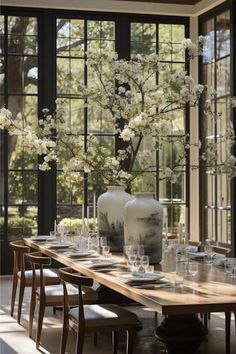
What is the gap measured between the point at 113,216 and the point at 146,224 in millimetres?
833

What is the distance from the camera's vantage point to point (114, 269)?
4.46 metres

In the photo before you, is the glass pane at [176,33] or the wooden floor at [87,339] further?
the glass pane at [176,33]

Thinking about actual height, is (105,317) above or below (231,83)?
below

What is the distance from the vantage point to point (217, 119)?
845 centimetres

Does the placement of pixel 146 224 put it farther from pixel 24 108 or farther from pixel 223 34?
pixel 24 108

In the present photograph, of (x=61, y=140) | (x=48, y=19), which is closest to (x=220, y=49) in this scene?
(x=48, y=19)

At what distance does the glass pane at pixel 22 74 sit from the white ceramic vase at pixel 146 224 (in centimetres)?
458

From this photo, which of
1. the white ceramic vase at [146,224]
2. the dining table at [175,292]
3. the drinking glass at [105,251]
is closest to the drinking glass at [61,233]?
the dining table at [175,292]

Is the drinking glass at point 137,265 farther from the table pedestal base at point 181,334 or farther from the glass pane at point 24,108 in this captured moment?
the glass pane at point 24,108

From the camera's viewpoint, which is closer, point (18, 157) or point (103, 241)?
point (103, 241)

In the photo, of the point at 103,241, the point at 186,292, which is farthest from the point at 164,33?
the point at 186,292

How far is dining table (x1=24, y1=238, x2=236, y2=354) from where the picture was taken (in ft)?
10.9

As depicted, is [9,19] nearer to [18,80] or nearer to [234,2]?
[18,80]

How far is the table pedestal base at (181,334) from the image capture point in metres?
4.57
